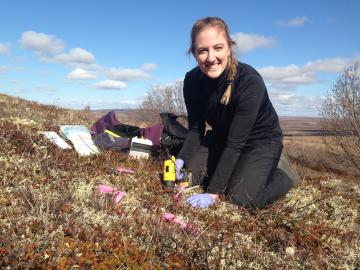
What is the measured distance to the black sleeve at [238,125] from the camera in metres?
5.67

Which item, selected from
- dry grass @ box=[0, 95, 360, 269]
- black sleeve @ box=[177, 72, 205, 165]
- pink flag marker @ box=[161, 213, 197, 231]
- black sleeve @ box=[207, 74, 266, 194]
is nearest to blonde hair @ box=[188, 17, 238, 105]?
black sleeve @ box=[207, 74, 266, 194]

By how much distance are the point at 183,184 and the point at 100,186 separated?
1.47 m

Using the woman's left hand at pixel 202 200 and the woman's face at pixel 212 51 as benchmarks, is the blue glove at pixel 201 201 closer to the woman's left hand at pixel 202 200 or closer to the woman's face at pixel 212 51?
Answer: the woman's left hand at pixel 202 200

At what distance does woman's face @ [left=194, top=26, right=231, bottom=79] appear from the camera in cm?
558

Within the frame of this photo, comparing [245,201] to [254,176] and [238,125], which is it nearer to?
[254,176]

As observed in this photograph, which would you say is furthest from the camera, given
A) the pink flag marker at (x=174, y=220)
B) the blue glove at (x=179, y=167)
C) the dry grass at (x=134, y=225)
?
the blue glove at (x=179, y=167)

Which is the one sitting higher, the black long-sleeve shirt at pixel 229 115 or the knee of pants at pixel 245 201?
the black long-sleeve shirt at pixel 229 115

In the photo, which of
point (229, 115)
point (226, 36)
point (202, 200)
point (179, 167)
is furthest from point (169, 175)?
point (226, 36)

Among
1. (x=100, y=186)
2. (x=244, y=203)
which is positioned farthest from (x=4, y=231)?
(x=244, y=203)

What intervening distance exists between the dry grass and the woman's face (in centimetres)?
200

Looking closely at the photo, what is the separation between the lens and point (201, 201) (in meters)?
5.36

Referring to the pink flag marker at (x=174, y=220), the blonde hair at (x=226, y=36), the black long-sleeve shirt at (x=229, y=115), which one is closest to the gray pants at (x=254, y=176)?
the black long-sleeve shirt at (x=229, y=115)

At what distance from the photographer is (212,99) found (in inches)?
246

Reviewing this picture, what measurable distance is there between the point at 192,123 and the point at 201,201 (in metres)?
1.95
